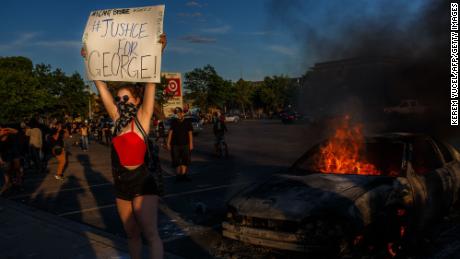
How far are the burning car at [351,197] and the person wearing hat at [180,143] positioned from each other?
4.73 metres

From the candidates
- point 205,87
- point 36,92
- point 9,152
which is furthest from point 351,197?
point 205,87

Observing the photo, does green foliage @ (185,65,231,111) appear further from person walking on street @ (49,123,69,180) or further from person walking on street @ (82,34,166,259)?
person walking on street @ (82,34,166,259)

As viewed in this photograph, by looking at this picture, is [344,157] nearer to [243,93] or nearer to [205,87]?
[205,87]

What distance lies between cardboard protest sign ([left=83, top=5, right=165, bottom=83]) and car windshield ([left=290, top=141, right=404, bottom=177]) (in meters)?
2.82

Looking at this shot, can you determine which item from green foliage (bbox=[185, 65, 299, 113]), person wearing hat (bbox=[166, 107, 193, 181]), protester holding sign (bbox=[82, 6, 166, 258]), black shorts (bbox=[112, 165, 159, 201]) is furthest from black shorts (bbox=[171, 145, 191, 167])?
green foliage (bbox=[185, 65, 299, 113])

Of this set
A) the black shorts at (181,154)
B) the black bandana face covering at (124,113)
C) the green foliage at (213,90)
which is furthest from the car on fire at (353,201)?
the green foliage at (213,90)

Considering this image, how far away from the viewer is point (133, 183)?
10.4ft

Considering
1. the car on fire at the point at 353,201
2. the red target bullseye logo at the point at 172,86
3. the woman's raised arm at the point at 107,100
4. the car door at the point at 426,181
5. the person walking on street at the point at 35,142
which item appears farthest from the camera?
the red target bullseye logo at the point at 172,86

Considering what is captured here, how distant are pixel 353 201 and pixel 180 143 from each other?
252 inches

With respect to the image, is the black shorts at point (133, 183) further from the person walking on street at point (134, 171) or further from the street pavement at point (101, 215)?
the street pavement at point (101, 215)

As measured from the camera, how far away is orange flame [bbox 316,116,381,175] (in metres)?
5.35

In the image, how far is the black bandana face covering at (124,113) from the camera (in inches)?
128

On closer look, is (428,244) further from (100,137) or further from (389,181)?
(100,137)

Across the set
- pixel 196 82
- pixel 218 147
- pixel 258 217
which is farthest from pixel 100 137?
pixel 196 82
